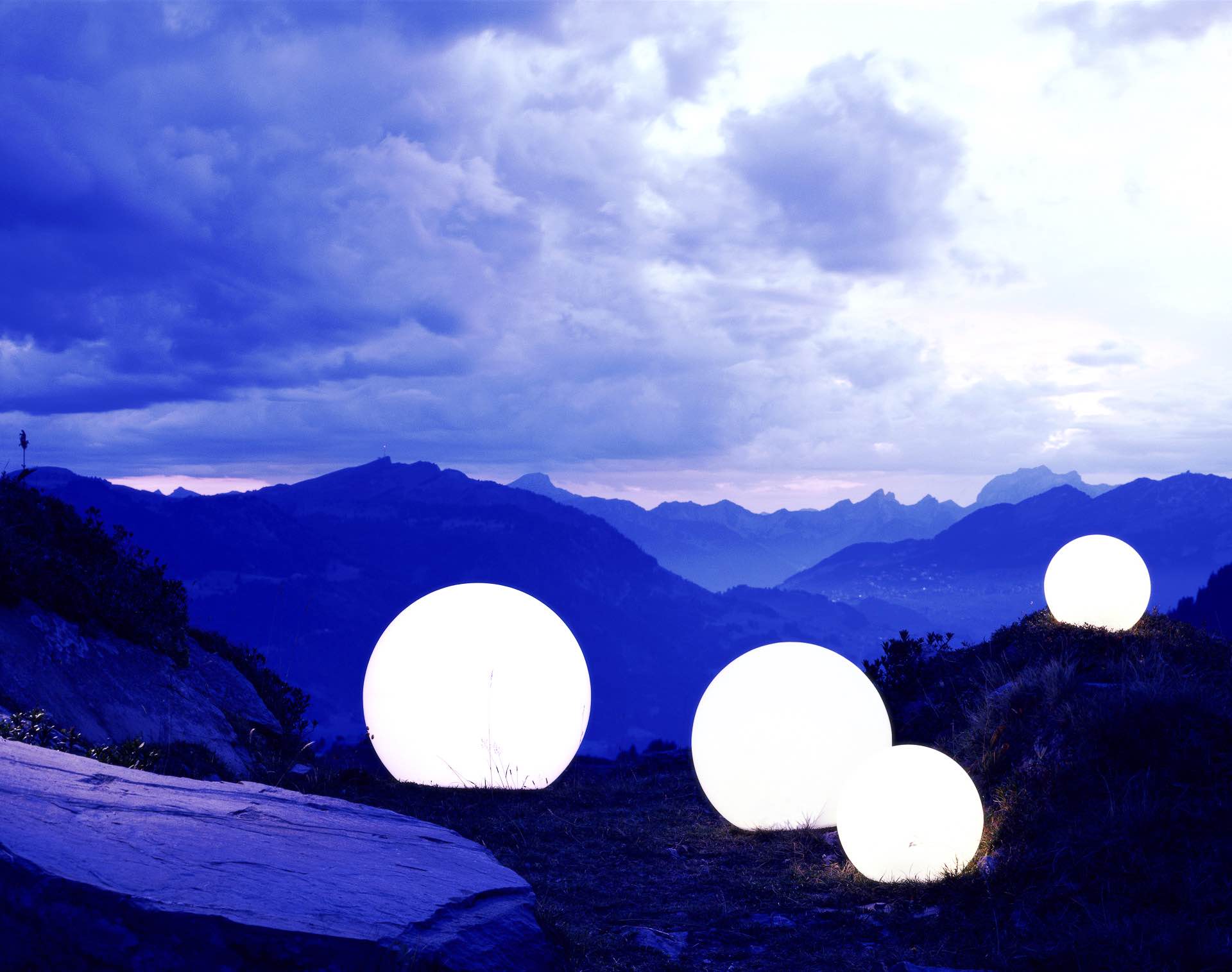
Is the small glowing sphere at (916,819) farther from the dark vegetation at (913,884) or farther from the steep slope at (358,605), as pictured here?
the steep slope at (358,605)

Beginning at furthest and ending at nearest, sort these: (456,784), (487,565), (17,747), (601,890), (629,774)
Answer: (487,565), (629,774), (456,784), (601,890), (17,747)

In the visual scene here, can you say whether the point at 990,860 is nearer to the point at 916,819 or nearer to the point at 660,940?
the point at 916,819

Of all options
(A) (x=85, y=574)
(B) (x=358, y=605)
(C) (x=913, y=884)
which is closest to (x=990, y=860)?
(C) (x=913, y=884)

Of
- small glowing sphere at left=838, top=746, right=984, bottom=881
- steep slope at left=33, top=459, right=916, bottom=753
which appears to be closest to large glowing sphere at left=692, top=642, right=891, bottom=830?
small glowing sphere at left=838, top=746, right=984, bottom=881

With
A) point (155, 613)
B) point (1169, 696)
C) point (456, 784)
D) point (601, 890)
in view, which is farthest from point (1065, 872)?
point (155, 613)

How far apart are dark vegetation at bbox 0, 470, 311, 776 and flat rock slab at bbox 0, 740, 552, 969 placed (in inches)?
80.9

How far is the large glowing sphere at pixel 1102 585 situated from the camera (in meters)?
12.8

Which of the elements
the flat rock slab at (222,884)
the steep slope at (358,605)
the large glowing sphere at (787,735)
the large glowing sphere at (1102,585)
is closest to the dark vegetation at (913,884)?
the large glowing sphere at (787,735)

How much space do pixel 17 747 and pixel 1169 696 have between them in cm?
785

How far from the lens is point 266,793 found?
18.1ft

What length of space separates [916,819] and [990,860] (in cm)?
60

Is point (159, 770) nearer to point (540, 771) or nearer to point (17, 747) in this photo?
point (17, 747)

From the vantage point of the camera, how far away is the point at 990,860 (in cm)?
660

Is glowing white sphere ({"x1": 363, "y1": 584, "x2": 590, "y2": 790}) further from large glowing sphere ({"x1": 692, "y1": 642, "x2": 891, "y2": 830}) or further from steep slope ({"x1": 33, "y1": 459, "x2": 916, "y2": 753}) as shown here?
steep slope ({"x1": 33, "y1": 459, "x2": 916, "y2": 753})
